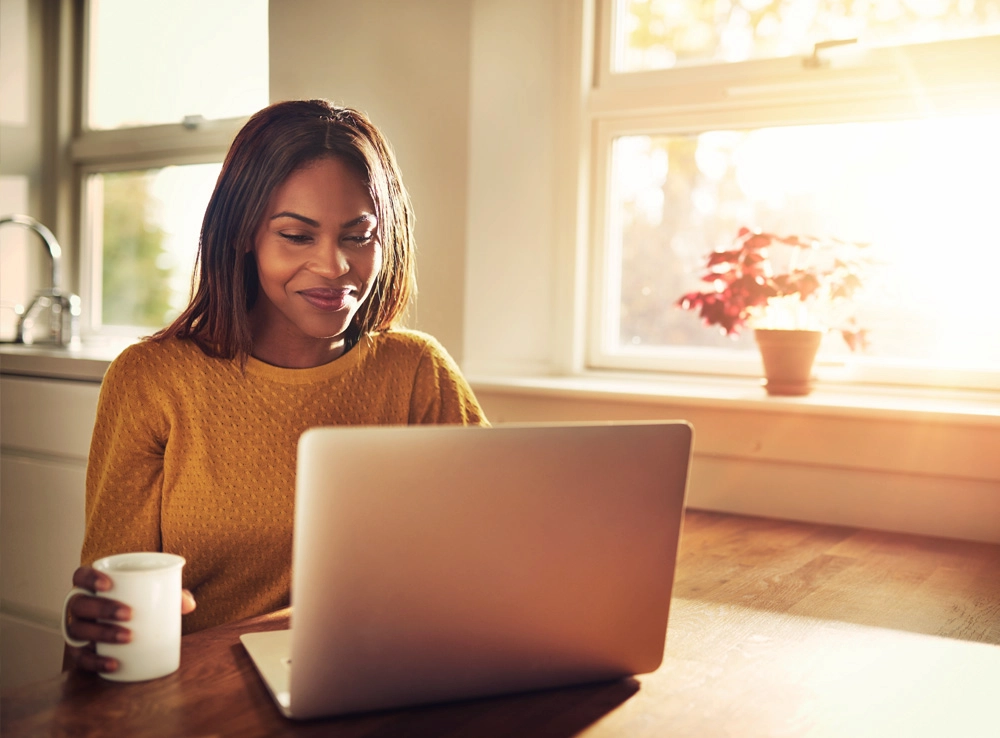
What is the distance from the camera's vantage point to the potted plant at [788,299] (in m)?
1.76

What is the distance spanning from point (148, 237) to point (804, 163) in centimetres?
201

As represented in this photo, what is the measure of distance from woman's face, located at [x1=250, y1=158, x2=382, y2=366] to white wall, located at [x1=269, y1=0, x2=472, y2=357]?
88 cm

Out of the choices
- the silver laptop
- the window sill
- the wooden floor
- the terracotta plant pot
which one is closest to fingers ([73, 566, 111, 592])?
the silver laptop

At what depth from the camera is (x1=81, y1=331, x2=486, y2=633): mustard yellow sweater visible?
1.17 meters

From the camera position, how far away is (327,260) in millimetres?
1184

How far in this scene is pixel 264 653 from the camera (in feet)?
2.69

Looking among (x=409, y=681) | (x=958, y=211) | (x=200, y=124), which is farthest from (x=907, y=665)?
(x=200, y=124)

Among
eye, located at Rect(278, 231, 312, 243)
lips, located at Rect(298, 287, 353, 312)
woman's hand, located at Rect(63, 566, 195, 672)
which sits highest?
eye, located at Rect(278, 231, 312, 243)

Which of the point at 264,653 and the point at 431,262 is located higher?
the point at 431,262

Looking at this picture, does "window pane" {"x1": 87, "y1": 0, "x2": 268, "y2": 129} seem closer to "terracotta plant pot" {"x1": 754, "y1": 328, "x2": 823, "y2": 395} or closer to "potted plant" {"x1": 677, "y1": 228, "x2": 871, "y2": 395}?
"potted plant" {"x1": 677, "y1": 228, "x2": 871, "y2": 395}

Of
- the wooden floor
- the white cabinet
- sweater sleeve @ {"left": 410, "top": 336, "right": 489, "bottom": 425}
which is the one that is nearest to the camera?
the wooden floor

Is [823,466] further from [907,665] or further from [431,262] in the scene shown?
[431,262]

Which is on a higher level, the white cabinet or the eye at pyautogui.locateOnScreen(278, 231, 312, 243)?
the eye at pyautogui.locateOnScreen(278, 231, 312, 243)

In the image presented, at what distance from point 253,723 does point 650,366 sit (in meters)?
1.52
